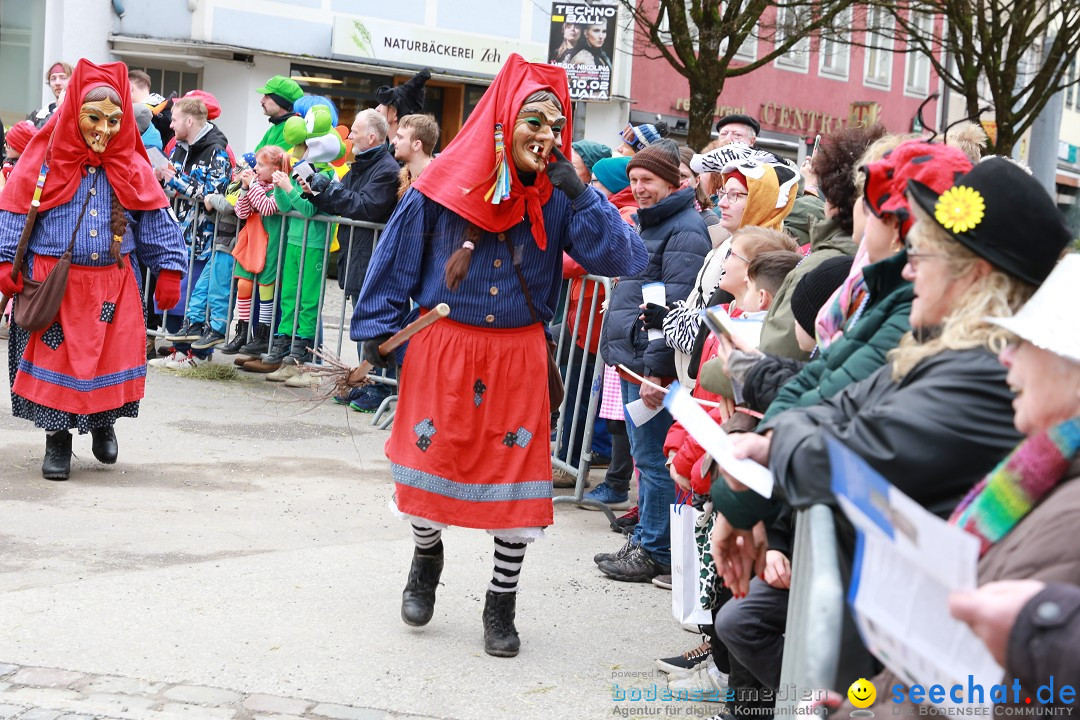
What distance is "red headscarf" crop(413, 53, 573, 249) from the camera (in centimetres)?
482

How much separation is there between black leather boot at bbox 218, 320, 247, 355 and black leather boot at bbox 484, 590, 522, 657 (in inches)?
242

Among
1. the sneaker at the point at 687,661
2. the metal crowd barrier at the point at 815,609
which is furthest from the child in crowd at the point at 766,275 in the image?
the metal crowd barrier at the point at 815,609

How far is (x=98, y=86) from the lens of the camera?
6.93 meters

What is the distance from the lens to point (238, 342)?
10750mm

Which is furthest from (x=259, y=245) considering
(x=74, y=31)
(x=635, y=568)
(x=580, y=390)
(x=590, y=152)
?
(x=74, y=31)

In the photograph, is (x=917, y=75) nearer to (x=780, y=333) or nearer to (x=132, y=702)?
(x=780, y=333)

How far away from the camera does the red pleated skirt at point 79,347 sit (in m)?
7.01

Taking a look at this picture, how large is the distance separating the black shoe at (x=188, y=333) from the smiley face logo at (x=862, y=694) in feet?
29.8

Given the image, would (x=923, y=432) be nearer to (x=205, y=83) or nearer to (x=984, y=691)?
(x=984, y=691)

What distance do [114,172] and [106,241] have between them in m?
0.36

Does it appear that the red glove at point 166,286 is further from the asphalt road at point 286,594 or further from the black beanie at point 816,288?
the black beanie at point 816,288

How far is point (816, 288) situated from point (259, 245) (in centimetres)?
724

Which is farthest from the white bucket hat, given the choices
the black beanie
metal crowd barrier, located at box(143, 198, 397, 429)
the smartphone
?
the smartphone

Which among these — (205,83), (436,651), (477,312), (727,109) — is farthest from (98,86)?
(727,109)
